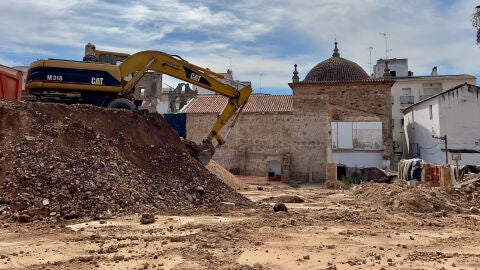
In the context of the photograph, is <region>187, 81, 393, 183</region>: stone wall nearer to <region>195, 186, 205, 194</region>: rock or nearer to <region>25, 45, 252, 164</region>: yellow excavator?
<region>25, 45, 252, 164</region>: yellow excavator

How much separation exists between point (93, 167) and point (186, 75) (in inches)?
203

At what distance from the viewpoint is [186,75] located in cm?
1455

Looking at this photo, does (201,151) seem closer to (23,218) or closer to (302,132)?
(23,218)

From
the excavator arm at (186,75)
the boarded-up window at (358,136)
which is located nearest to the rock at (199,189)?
the excavator arm at (186,75)

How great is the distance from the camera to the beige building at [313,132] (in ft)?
94.4

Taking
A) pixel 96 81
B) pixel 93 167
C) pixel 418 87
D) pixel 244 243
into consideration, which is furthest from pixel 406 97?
pixel 244 243

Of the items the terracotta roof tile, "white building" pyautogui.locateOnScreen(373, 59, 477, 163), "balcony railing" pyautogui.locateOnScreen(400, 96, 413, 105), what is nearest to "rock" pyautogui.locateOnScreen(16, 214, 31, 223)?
the terracotta roof tile

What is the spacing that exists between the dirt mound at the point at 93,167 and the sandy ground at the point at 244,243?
28.5 inches

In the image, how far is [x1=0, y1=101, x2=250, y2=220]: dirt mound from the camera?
9.32m

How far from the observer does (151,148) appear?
12961 mm

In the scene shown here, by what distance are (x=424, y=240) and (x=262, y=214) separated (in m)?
3.98

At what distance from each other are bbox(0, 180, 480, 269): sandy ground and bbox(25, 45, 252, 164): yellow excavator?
17.0 feet

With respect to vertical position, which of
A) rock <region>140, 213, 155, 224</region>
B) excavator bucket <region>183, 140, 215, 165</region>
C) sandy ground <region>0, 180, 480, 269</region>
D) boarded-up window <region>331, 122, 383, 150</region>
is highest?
boarded-up window <region>331, 122, 383, 150</region>

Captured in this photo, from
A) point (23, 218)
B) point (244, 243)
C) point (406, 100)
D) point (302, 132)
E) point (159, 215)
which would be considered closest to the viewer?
point (244, 243)
